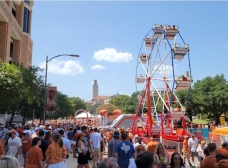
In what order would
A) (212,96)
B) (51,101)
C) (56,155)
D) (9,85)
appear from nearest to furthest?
(56,155) → (9,85) → (51,101) → (212,96)

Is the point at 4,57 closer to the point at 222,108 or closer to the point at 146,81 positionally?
the point at 146,81

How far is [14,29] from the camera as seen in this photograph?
3506cm

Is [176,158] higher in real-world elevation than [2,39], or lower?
lower

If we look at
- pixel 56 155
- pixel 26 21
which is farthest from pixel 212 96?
pixel 56 155

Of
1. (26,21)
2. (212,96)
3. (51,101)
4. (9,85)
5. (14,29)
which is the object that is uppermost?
(26,21)

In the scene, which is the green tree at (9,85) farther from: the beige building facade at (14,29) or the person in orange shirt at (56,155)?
the beige building facade at (14,29)

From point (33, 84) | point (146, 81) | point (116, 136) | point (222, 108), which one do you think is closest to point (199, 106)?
point (222, 108)

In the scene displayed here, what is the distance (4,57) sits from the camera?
3134 centimetres

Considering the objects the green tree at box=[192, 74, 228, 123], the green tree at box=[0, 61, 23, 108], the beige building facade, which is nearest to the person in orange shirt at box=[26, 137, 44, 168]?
the green tree at box=[0, 61, 23, 108]

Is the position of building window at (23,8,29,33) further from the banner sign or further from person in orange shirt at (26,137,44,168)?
person in orange shirt at (26,137,44,168)

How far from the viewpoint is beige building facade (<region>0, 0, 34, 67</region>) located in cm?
3109

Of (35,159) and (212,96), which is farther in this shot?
(212,96)

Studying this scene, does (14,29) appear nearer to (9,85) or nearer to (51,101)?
(51,101)

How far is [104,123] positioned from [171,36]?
1658 centimetres
